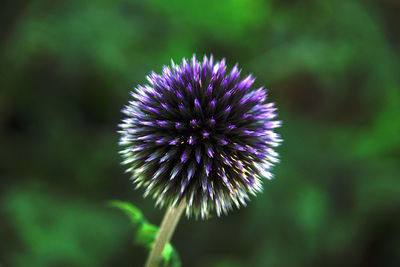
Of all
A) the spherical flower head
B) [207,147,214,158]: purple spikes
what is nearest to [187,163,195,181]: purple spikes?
the spherical flower head

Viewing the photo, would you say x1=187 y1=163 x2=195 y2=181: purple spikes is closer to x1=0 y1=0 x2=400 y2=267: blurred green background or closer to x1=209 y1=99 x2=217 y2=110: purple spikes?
x1=209 y1=99 x2=217 y2=110: purple spikes

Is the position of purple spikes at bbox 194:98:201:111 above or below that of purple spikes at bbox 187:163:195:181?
above
